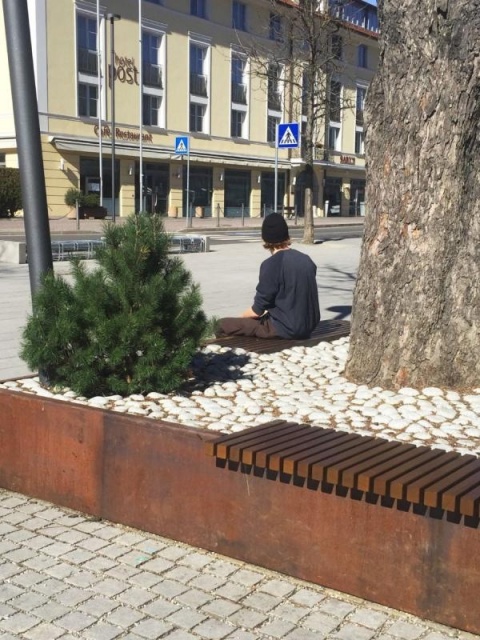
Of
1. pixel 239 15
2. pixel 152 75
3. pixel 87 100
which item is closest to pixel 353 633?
pixel 87 100

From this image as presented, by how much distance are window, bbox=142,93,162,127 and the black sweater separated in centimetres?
3852

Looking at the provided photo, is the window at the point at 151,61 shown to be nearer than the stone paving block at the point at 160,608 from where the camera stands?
No

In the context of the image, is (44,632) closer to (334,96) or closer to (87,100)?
(334,96)

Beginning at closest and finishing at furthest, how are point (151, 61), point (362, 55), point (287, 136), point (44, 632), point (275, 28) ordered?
point (44, 632), point (287, 136), point (275, 28), point (151, 61), point (362, 55)

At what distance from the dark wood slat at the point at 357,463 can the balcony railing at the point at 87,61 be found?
38954 millimetres

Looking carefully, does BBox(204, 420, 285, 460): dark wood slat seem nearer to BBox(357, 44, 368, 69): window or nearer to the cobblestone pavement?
the cobblestone pavement

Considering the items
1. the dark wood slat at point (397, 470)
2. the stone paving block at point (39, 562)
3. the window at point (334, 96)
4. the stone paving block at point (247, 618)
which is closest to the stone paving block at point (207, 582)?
the stone paving block at point (247, 618)

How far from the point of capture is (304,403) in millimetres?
5016

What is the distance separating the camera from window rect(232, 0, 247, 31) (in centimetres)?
4872

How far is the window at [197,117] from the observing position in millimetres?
47006

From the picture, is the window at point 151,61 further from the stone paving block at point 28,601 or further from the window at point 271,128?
the stone paving block at point 28,601

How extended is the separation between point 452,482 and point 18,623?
5.63 ft

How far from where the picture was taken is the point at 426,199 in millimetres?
5359

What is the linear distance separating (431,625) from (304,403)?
6.26ft
